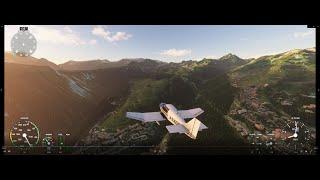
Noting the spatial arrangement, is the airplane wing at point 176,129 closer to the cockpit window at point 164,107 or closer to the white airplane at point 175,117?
the white airplane at point 175,117

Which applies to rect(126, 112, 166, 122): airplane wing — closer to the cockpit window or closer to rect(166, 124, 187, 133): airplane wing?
the cockpit window

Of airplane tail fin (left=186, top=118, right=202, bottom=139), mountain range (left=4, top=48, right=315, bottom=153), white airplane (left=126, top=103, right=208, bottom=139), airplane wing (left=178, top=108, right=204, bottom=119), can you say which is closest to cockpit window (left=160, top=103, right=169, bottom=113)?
white airplane (left=126, top=103, right=208, bottom=139)

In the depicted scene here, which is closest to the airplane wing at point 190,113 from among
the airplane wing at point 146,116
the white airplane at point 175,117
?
the white airplane at point 175,117

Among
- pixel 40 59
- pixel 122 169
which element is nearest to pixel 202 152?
pixel 122 169

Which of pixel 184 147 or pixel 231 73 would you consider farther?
pixel 231 73

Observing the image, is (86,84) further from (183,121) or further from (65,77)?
(183,121)

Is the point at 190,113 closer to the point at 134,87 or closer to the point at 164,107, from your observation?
the point at 164,107
